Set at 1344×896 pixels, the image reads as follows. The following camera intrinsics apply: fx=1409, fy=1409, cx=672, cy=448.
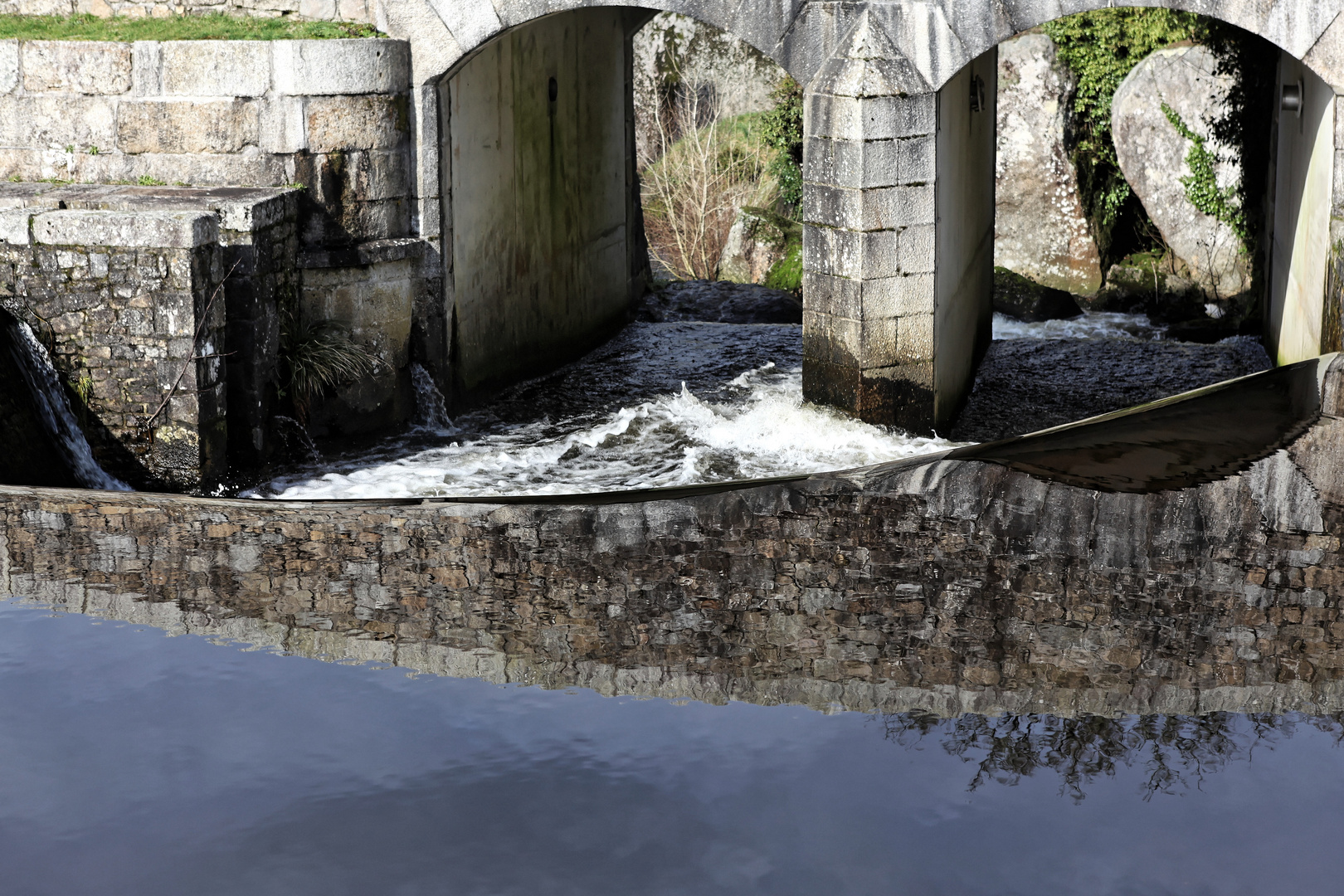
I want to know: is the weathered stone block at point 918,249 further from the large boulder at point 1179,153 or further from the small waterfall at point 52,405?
the large boulder at point 1179,153

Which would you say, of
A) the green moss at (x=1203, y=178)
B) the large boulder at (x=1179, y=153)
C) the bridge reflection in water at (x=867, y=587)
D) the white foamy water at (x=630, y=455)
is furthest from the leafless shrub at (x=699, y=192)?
the bridge reflection in water at (x=867, y=587)

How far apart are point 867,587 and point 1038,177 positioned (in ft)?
34.9

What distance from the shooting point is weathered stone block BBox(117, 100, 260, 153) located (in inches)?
269

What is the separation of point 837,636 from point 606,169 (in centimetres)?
758

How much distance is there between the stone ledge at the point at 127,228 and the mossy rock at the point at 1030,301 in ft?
25.3

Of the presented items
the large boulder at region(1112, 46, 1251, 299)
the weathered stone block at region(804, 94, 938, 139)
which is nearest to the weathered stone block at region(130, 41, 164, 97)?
the weathered stone block at region(804, 94, 938, 139)

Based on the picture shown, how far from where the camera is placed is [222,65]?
6.78 meters

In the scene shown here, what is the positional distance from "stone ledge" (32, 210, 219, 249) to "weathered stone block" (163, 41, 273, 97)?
0.97m

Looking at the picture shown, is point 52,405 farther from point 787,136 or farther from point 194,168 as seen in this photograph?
point 787,136

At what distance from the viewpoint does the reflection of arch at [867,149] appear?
680 cm

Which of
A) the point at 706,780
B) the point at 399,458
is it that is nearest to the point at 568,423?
the point at 399,458

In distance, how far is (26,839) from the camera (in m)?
2.69

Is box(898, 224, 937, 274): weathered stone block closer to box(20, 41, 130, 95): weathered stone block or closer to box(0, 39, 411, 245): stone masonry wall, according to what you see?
box(0, 39, 411, 245): stone masonry wall

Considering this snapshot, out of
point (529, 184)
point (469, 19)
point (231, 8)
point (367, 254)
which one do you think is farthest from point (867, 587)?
point (529, 184)
